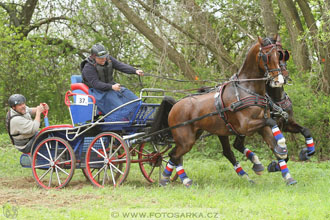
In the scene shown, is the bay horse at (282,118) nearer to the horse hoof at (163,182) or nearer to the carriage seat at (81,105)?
the horse hoof at (163,182)

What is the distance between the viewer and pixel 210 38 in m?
13.0

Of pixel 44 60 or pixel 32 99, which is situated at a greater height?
pixel 44 60

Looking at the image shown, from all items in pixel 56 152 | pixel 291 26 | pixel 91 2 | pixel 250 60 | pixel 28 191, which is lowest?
pixel 28 191

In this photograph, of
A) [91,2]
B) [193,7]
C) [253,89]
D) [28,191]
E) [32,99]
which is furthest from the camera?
[32,99]

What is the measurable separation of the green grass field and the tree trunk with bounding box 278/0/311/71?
391cm

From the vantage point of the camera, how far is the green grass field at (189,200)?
5680 millimetres

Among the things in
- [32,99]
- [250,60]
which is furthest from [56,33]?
[250,60]

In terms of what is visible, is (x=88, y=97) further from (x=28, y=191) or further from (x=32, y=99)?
(x=32, y=99)

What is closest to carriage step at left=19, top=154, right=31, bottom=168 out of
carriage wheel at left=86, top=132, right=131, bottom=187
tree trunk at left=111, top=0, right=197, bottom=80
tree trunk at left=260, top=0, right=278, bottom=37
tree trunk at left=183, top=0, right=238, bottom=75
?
carriage wheel at left=86, top=132, right=131, bottom=187

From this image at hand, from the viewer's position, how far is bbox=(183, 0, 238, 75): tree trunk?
1255 centimetres

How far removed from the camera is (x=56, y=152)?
8.41 meters

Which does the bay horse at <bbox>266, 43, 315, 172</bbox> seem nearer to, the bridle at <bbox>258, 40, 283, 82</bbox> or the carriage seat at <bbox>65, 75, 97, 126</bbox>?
the bridle at <bbox>258, 40, 283, 82</bbox>

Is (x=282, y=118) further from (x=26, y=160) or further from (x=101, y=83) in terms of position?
(x=26, y=160)

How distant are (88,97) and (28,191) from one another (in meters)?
1.84
